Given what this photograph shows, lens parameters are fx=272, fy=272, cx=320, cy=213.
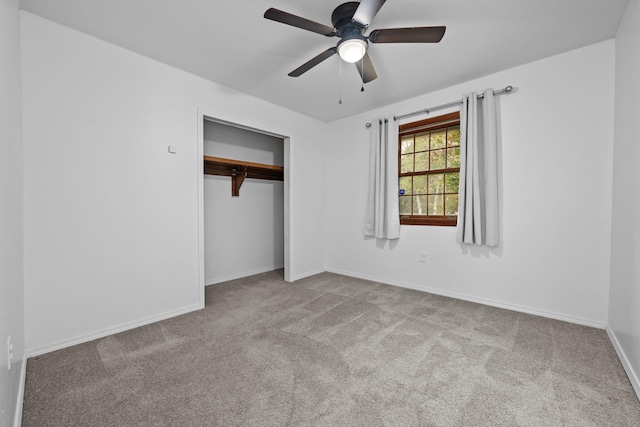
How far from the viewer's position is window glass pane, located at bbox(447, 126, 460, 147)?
332 cm

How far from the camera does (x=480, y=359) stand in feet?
6.37

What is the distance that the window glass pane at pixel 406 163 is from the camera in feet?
12.2

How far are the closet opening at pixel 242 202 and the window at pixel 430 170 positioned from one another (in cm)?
171

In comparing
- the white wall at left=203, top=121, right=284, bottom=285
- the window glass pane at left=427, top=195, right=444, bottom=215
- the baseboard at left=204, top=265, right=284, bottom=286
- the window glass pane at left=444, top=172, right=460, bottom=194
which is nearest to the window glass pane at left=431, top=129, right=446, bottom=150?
the window glass pane at left=444, top=172, right=460, bottom=194

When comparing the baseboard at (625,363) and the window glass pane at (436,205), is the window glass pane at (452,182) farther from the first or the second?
the baseboard at (625,363)

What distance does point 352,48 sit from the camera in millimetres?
1921

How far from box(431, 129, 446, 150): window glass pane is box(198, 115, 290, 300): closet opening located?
2.01m

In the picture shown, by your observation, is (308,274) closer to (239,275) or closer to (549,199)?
(239,275)

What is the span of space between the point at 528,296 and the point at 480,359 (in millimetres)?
1300

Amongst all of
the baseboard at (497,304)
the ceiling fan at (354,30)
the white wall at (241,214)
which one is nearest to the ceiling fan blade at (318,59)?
the ceiling fan at (354,30)

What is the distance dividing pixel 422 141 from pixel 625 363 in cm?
275

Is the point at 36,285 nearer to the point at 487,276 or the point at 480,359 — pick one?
the point at 480,359

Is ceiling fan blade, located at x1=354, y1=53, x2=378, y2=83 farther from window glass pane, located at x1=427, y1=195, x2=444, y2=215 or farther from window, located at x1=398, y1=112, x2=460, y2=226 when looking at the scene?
window glass pane, located at x1=427, y1=195, x2=444, y2=215

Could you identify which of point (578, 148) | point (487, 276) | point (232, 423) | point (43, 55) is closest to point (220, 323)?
point (232, 423)
